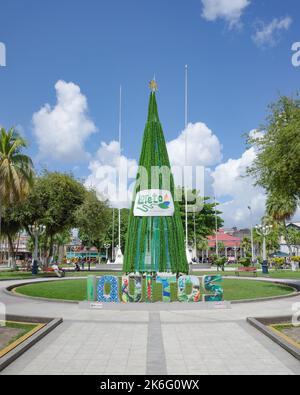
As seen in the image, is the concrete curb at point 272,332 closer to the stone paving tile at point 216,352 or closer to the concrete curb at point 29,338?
the stone paving tile at point 216,352

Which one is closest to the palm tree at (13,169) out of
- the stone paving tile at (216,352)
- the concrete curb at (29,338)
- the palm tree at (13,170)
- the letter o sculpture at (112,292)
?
the palm tree at (13,170)

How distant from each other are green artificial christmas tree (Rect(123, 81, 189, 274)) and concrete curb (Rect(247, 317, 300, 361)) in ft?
31.2

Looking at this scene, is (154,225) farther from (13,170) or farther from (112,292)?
(13,170)

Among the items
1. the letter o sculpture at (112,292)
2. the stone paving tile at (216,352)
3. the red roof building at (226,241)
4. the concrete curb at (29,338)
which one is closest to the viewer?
the stone paving tile at (216,352)

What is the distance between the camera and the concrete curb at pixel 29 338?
8.00 metres

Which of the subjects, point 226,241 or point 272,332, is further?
point 226,241

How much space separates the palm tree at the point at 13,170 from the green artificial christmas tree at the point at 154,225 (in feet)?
36.3

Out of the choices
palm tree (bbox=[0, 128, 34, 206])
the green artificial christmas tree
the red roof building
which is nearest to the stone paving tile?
the green artificial christmas tree

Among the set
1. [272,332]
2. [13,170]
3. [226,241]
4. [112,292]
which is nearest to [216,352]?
[272,332]

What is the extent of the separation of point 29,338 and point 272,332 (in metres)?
6.21

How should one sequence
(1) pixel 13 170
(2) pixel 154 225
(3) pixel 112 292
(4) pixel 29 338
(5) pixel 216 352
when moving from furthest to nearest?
1. (1) pixel 13 170
2. (2) pixel 154 225
3. (3) pixel 112 292
4. (4) pixel 29 338
5. (5) pixel 216 352

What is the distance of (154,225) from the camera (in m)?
22.6
